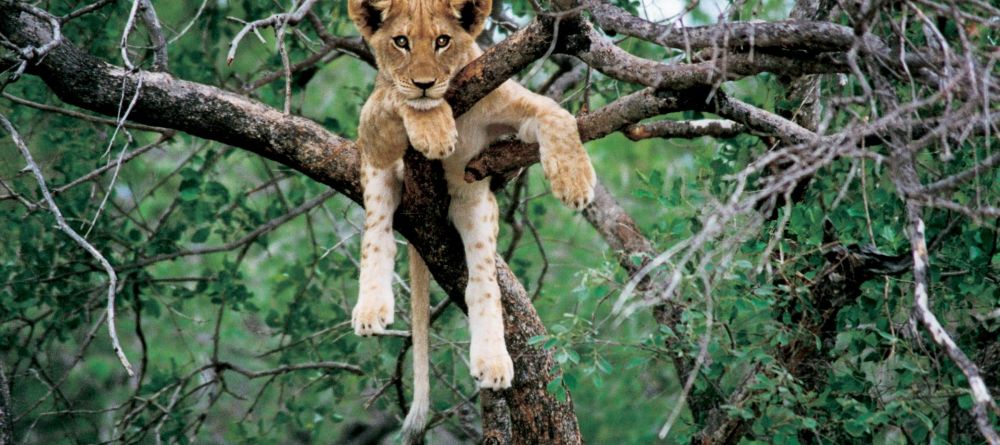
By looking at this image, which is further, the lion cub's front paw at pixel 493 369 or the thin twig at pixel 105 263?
the lion cub's front paw at pixel 493 369

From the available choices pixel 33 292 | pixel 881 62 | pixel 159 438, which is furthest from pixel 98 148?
pixel 881 62

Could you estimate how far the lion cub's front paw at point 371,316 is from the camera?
4242 mm

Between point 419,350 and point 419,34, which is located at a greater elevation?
point 419,34

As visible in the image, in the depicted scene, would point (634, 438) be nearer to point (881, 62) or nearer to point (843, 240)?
point (843, 240)

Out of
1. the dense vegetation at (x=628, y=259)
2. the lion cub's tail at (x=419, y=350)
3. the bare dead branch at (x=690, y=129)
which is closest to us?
the dense vegetation at (x=628, y=259)

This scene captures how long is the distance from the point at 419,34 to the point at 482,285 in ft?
3.28

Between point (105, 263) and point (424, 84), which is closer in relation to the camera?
point (105, 263)

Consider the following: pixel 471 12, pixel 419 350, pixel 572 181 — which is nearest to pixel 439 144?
pixel 572 181

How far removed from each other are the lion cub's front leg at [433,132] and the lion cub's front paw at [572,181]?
329mm

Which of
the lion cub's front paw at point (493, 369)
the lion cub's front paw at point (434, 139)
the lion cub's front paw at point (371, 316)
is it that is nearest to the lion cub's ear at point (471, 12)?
the lion cub's front paw at point (434, 139)

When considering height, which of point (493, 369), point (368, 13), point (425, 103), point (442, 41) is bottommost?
point (493, 369)

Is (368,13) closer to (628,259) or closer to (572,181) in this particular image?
(572,181)

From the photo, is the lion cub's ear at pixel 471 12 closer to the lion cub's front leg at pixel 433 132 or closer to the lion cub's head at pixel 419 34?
the lion cub's head at pixel 419 34

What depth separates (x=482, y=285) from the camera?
4391 millimetres
